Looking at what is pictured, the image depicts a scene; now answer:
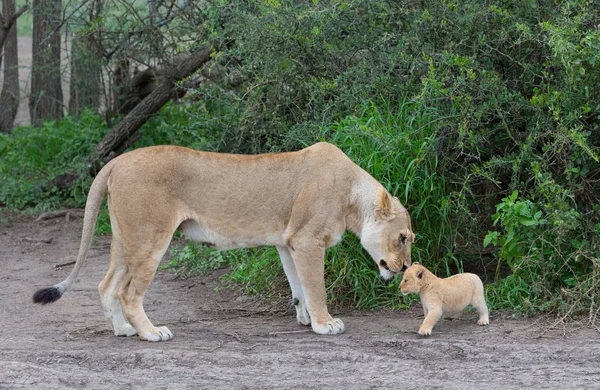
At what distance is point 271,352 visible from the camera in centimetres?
545

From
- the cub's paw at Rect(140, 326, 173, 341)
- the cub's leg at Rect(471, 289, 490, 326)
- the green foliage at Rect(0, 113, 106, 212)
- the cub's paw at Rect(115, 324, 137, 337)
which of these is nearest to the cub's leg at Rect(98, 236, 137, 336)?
the cub's paw at Rect(115, 324, 137, 337)

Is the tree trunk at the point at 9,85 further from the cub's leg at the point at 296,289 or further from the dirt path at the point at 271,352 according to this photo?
the cub's leg at the point at 296,289

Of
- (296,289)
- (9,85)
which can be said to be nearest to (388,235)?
(296,289)

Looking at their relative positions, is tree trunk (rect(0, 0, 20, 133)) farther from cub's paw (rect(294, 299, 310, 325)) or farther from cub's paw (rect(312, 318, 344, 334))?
cub's paw (rect(312, 318, 344, 334))

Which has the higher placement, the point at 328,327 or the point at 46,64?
the point at 46,64

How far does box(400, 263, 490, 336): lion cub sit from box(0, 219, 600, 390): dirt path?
14 cm

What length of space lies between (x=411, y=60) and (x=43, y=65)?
5.84m

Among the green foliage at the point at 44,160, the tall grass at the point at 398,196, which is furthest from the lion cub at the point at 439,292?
the green foliage at the point at 44,160

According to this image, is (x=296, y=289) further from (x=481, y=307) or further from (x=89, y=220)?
(x=89, y=220)

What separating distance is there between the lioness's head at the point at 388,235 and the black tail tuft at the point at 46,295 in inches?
82.9

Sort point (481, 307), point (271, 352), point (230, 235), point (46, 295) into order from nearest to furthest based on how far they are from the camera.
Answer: point (271, 352), point (46, 295), point (481, 307), point (230, 235)

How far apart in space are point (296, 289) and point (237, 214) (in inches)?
28.1

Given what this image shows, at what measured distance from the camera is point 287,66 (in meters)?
7.81

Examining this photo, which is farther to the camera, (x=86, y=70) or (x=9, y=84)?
(x=9, y=84)
